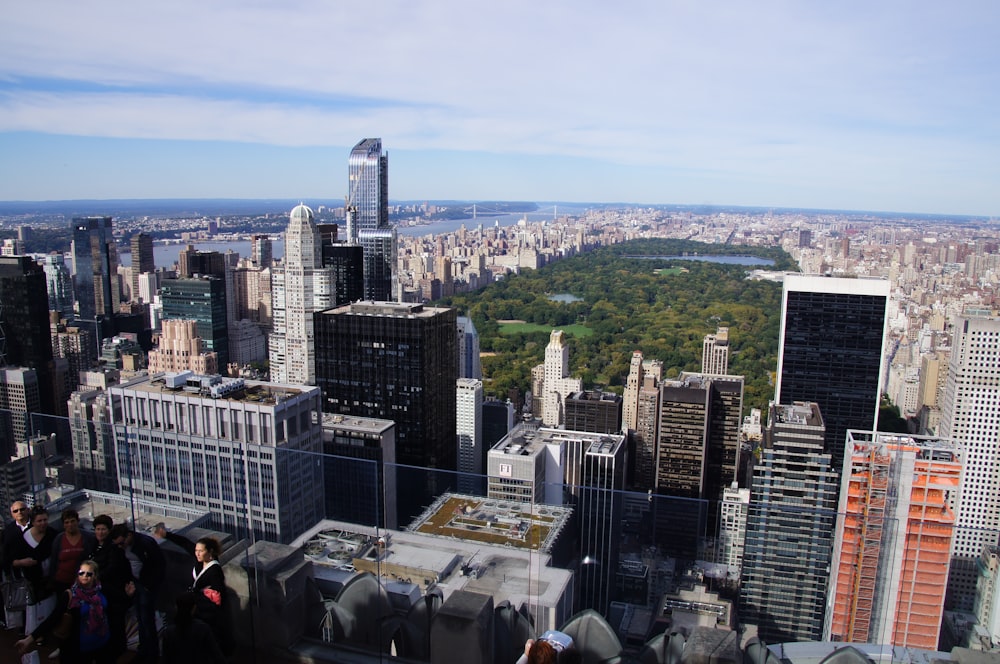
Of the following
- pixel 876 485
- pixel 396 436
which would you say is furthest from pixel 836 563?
pixel 396 436

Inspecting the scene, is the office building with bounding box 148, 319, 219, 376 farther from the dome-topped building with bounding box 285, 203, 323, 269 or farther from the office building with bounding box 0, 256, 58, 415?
the dome-topped building with bounding box 285, 203, 323, 269

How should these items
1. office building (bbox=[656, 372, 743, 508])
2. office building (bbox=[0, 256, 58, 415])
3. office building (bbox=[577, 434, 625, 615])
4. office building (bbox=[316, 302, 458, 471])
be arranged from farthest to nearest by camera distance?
office building (bbox=[0, 256, 58, 415]) < office building (bbox=[656, 372, 743, 508]) < office building (bbox=[316, 302, 458, 471]) < office building (bbox=[577, 434, 625, 615])

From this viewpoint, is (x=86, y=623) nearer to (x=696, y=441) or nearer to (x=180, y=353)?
(x=696, y=441)

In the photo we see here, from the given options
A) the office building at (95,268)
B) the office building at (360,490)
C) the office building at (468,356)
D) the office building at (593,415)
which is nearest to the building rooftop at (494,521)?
the office building at (360,490)

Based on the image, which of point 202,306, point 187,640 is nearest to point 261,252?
point 202,306

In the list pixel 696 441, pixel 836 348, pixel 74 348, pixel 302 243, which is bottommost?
pixel 696 441

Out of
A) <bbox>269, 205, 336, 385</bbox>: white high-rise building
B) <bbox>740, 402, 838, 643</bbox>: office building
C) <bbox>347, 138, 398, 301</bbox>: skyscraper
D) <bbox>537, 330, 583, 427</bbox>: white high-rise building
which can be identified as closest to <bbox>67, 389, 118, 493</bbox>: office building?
<bbox>740, 402, 838, 643</bbox>: office building

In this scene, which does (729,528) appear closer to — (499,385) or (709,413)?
(709,413)
